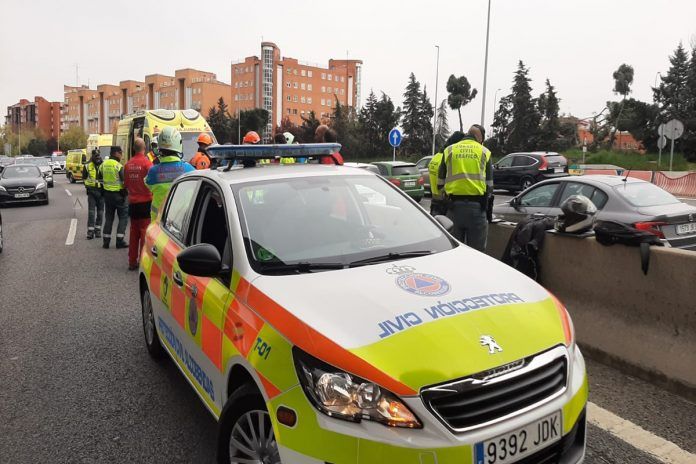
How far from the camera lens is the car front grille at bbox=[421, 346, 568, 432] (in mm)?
2107

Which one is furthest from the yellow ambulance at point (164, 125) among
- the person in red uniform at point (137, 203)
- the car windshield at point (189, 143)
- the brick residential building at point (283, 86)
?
the brick residential building at point (283, 86)

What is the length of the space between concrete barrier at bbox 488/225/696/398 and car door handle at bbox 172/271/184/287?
3.13 meters

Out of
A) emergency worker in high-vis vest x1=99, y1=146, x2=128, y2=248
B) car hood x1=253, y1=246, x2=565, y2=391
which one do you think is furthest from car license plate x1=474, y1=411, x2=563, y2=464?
emergency worker in high-vis vest x1=99, y1=146, x2=128, y2=248

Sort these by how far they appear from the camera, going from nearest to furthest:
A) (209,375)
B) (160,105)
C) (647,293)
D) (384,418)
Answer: (384,418) < (209,375) < (647,293) < (160,105)

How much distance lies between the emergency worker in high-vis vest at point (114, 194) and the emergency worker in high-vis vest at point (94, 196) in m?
0.67

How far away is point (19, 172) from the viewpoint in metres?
21.4

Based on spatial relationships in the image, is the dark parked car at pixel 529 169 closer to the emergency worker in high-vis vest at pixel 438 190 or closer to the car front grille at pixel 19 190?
the emergency worker in high-vis vest at pixel 438 190

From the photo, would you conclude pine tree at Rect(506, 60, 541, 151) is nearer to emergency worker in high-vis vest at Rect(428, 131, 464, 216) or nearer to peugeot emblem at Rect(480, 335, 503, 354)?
emergency worker in high-vis vest at Rect(428, 131, 464, 216)

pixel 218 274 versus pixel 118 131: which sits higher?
pixel 118 131

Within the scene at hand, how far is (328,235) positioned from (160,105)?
123 m

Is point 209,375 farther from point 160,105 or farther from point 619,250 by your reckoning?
point 160,105

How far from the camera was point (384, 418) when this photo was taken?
209cm

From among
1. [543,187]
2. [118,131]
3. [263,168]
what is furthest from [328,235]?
[118,131]

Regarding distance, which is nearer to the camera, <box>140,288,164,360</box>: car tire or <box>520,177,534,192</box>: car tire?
<box>140,288,164,360</box>: car tire
